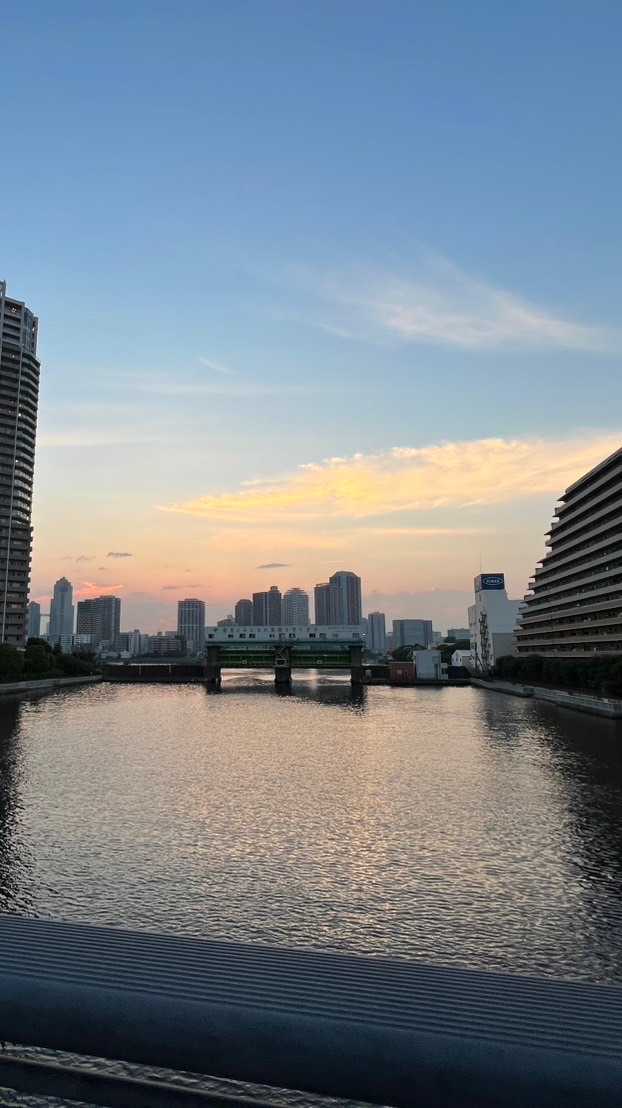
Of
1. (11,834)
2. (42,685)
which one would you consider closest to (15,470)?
(42,685)

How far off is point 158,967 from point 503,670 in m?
139

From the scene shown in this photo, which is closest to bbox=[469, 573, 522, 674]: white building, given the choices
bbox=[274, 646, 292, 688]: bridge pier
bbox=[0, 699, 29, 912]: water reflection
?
bbox=[274, 646, 292, 688]: bridge pier

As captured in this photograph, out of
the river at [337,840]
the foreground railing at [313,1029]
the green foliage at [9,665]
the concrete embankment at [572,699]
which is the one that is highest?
the green foliage at [9,665]

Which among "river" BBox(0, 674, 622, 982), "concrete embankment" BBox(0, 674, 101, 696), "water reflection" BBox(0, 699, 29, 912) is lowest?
"river" BBox(0, 674, 622, 982)

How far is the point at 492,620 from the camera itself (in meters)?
175

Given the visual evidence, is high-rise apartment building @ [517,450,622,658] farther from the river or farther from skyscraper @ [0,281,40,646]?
skyscraper @ [0,281,40,646]

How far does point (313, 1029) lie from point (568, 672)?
9914cm

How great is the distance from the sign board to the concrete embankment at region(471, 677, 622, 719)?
67.6m

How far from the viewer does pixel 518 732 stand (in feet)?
193

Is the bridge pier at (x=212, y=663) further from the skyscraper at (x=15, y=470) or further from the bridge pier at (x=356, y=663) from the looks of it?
the skyscraper at (x=15, y=470)

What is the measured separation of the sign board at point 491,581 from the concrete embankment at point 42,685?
105 meters

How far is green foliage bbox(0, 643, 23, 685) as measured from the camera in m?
99.2

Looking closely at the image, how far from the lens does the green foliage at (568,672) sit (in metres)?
73.9

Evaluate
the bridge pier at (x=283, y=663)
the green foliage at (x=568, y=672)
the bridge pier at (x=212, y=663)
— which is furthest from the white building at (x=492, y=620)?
the bridge pier at (x=212, y=663)
